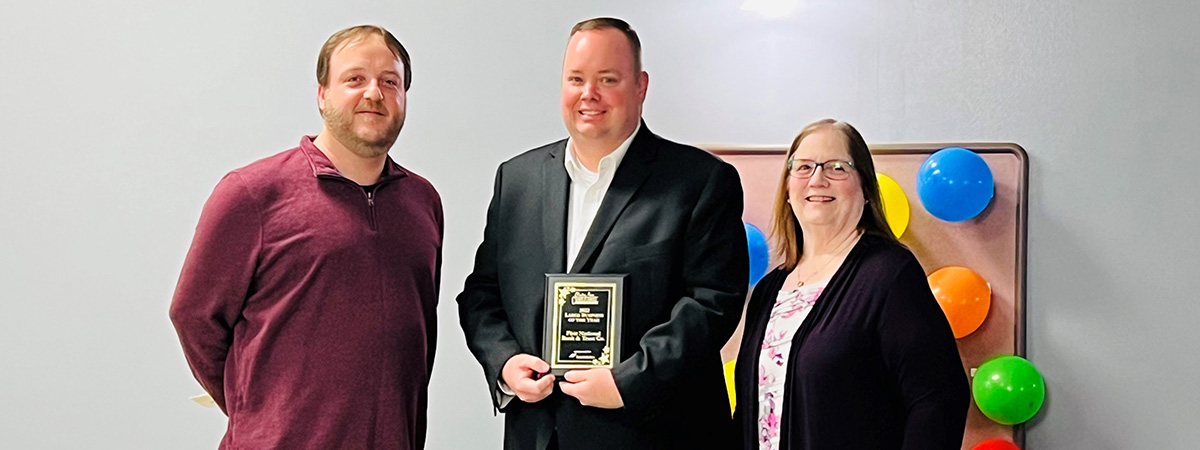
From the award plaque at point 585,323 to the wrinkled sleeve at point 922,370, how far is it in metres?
0.56

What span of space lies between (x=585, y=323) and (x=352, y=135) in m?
0.70

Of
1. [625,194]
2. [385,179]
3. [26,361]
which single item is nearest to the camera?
[625,194]

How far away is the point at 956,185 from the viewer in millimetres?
3621

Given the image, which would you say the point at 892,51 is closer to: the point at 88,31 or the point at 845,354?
the point at 845,354

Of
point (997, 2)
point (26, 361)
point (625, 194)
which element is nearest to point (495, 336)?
point (625, 194)

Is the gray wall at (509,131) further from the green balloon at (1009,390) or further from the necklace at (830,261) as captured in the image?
the necklace at (830,261)

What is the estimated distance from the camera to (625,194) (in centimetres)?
260

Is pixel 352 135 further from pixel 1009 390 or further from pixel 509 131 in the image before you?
pixel 1009 390

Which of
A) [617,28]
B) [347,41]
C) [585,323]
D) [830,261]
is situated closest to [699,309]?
[585,323]

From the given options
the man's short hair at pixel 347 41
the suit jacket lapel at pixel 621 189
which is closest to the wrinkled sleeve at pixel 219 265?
the man's short hair at pixel 347 41

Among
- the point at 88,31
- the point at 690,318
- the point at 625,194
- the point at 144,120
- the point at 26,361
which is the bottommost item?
the point at 26,361

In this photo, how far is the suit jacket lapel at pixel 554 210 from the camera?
2588 mm

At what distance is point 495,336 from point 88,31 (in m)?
2.59

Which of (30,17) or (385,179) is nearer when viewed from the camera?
(385,179)
